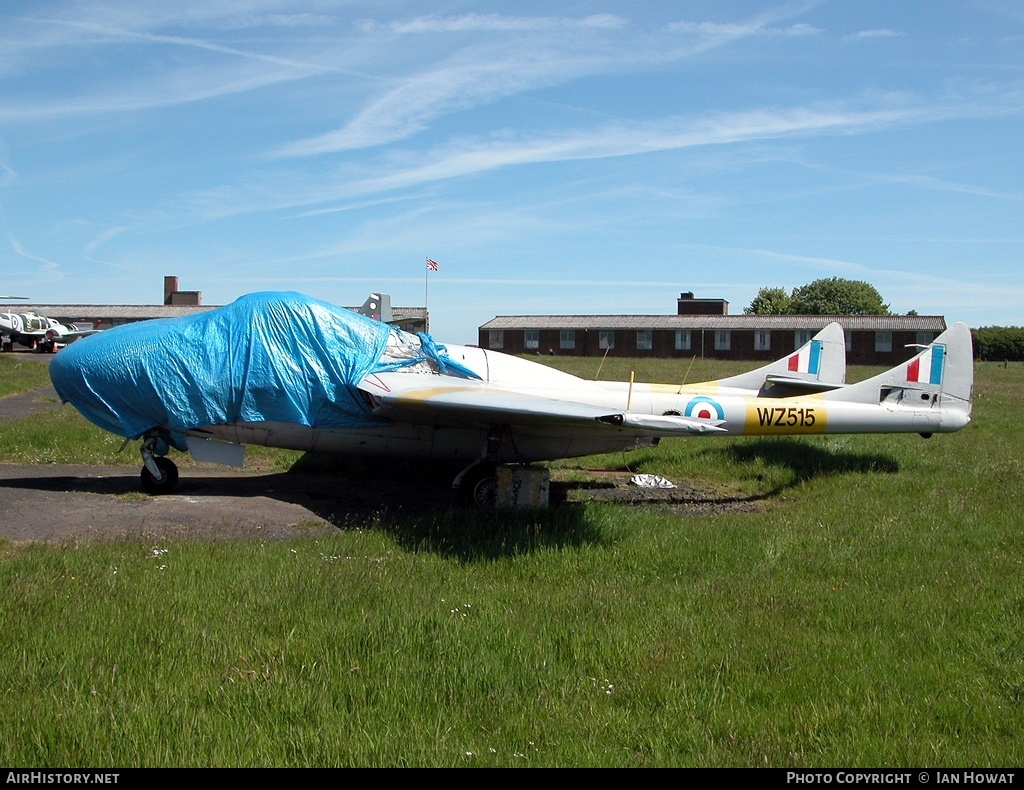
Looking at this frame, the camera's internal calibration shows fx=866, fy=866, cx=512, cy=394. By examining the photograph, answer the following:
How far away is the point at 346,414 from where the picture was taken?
35.2ft

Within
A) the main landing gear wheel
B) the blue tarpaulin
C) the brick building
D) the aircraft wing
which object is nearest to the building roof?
the brick building

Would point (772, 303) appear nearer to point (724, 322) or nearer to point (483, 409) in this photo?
point (724, 322)

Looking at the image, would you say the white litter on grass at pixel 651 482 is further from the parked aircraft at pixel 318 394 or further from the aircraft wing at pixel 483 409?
the aircraft wing at pixel 483 409

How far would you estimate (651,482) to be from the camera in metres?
13.1

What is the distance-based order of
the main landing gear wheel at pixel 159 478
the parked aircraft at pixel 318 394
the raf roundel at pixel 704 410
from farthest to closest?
the raf roundel at pixel 704 410 → the main landing gear wheel at pixel 159 478 → the parked aircraft at pixel 318 394

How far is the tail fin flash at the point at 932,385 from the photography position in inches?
500

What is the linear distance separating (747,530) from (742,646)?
12.0 feet

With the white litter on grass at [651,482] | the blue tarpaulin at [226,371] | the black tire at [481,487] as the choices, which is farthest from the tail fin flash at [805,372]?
the blue tarpaulin at [226,371]

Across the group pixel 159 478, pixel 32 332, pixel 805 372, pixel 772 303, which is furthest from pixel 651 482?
pixel 772 303

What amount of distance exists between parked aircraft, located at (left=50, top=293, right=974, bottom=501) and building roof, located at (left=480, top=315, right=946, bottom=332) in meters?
48.2

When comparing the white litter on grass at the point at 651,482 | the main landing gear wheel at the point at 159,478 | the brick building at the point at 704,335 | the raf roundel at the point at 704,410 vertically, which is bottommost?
the white litter on grass at the point at 651,482

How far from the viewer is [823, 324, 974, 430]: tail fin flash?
500 inches

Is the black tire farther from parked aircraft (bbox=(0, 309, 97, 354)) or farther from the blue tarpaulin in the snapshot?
parked aircraft (bbox=(0, 309, 97, 354))

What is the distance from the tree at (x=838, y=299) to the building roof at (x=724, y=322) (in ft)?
137
